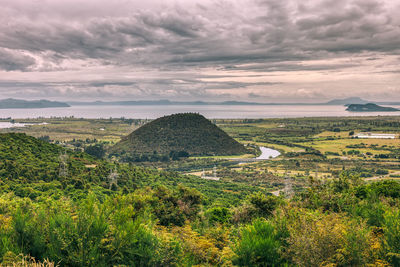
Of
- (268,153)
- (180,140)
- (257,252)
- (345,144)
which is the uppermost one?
(257,252)

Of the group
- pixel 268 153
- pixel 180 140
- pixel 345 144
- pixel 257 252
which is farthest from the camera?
pixel 345 144

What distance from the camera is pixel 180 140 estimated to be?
124m

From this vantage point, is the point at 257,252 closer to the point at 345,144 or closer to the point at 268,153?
the point at 268,153

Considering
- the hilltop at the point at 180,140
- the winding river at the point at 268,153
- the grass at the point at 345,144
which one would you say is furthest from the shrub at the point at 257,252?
the grass at the point at 345,144

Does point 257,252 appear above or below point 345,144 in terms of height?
above

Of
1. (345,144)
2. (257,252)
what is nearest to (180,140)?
(345,144)

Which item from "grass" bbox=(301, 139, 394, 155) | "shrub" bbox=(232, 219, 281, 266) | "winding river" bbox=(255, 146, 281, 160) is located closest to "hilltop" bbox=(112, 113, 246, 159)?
"winding river" bbox=(255, 146, 281, 160)

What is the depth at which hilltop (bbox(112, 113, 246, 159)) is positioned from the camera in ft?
388

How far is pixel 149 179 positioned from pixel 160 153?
62.6 m

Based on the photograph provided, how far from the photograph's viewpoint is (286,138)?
6206 inches

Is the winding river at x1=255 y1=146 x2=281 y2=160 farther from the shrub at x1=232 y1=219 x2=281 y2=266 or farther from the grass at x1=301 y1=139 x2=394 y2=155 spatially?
the shrub at x1=232 y1=219 x2=281 y2=266

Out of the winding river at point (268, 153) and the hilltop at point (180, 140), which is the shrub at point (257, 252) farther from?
the winding river at point (268, 153)

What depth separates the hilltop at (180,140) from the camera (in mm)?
118312

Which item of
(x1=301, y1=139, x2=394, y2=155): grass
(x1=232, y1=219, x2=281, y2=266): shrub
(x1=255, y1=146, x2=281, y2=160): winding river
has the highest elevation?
(x1=232, y1=219, x2=281, y2=266): shrub
